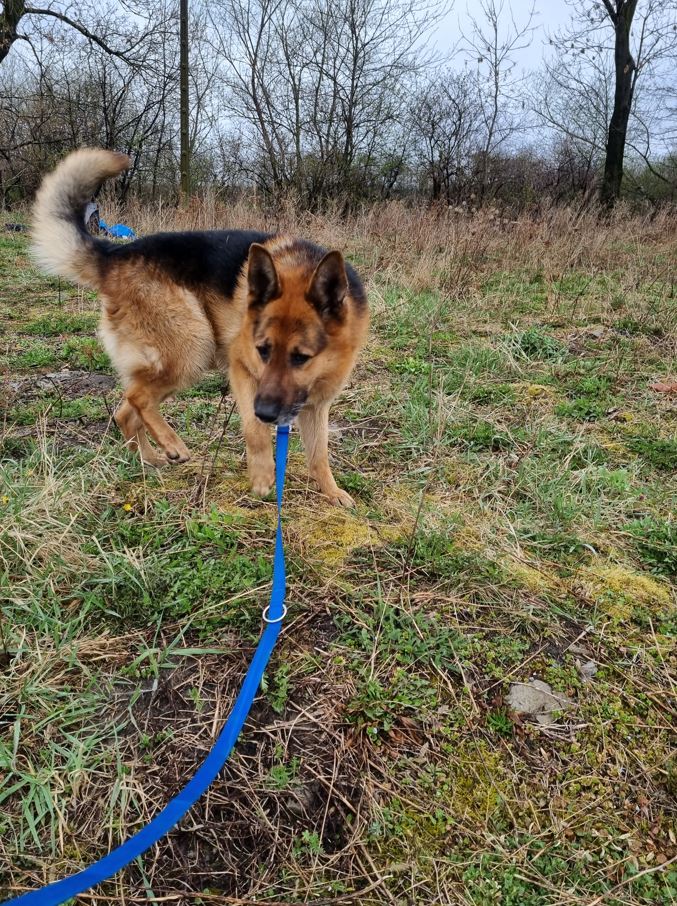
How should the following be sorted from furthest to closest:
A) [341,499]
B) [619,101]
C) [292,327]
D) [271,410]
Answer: [619,101], [341,499], [292,327], [271,410]

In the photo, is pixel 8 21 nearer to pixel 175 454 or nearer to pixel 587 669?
pixel 175 454

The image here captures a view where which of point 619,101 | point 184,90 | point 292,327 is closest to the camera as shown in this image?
point 292,327

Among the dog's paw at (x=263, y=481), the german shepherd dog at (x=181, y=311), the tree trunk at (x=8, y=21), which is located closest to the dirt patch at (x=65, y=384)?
the german shepherd dog at (x=181, y=311)

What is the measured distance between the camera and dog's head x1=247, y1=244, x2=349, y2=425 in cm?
256

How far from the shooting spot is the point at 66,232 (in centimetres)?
339

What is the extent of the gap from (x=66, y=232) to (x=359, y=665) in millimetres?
3251

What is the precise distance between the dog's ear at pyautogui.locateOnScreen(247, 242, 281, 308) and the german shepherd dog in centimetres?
2

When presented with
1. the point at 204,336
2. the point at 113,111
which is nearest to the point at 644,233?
the point at 204,336

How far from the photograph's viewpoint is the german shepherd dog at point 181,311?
2.92 m

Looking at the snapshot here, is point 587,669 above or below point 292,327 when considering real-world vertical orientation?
below

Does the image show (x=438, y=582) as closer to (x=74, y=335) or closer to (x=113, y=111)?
(x=74, y=335)

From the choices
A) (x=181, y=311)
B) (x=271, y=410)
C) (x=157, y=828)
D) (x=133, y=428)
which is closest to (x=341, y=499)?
(x=271, y=410)

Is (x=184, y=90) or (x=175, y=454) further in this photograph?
(x=184, y=90)

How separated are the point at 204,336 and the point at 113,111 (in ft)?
57.2
